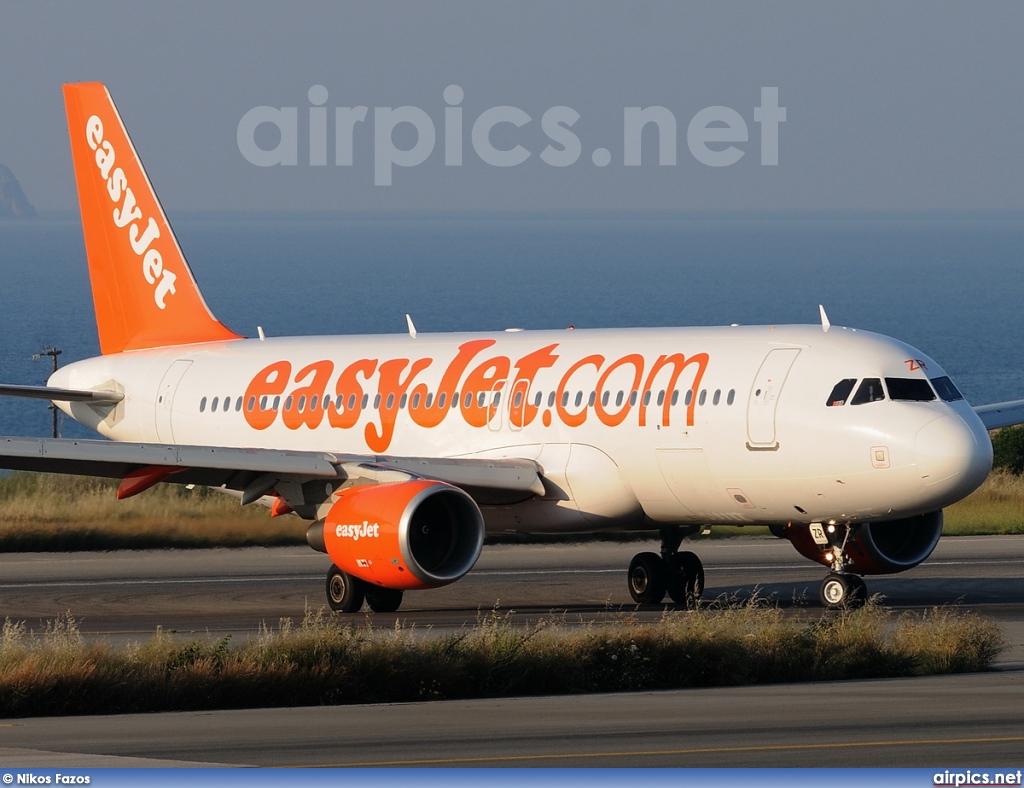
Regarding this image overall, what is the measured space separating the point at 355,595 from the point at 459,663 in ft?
32.2

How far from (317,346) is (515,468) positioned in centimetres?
649

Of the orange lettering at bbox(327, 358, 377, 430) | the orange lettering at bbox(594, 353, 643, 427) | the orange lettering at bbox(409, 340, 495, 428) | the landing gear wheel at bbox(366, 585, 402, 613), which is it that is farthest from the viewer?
the orange lettering at bbox(327, 358, 377, 430)

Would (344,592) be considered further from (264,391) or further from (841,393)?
(841,393)

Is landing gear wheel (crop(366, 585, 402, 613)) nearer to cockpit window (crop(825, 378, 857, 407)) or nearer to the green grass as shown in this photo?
cockpit window (crop(825, 378, 857, 407))

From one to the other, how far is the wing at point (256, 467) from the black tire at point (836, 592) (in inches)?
169

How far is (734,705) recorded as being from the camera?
16688 mm

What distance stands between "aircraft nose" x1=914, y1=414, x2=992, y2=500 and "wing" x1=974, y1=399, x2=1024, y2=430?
5.14 metres

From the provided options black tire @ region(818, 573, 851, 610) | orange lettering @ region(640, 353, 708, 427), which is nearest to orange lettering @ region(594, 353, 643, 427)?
orange lettering @ region(640, 353, 708, 427)

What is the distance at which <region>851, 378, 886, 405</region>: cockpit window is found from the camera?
25.5 m

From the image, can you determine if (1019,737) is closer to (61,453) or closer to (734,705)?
(734,705)

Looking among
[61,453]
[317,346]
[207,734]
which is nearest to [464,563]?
[61,453]


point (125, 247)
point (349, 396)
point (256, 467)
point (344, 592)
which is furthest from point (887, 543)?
point (125, 247)

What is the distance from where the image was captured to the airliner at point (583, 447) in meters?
25.5

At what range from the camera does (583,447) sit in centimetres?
2786
